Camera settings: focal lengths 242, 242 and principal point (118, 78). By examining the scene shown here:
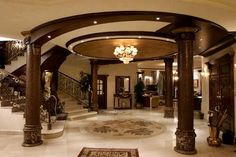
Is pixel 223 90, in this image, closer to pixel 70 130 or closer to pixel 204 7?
pixel 204 7

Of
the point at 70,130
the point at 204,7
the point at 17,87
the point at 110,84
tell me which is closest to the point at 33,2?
the point at 204,7

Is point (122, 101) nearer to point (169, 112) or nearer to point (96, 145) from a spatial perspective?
point (169, 112)

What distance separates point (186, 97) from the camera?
536 cm

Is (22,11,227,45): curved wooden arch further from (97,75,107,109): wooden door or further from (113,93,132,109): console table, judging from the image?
(113,93,132,109): console table

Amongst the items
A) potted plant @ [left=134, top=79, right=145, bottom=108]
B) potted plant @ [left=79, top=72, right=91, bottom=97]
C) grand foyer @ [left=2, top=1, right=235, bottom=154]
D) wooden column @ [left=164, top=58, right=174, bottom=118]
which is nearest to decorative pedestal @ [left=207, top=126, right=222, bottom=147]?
grand foyer @ [left=2, top=1, right=235, bottom=154]

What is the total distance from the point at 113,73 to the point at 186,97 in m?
10.6

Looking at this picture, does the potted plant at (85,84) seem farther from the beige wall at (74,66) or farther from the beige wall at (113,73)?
the beige wall at (113,73)

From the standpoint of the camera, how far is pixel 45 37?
19.2ft

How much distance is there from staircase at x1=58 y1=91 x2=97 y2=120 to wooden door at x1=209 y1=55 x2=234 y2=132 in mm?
5489

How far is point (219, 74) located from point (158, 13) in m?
4.55

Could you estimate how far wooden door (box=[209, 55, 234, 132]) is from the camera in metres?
6.97

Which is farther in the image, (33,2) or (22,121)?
(22,121)

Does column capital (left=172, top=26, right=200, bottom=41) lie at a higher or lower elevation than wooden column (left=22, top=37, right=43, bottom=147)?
higher

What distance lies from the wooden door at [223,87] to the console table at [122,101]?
6930 millimetres
